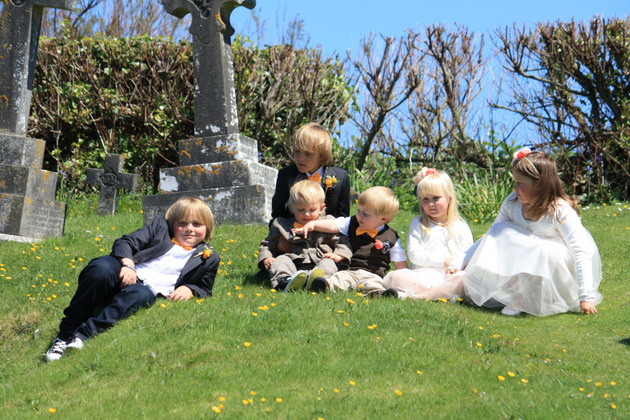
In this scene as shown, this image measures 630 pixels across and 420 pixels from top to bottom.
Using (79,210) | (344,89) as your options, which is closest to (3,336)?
(79,210)

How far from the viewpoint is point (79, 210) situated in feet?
36.9

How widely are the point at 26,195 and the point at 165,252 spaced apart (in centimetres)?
381

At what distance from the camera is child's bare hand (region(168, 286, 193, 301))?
521 cm

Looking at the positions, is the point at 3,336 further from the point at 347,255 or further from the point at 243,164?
the point at 243,164

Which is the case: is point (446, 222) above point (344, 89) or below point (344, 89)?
below

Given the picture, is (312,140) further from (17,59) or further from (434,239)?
(17,59)

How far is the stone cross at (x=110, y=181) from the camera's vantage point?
10797 mm

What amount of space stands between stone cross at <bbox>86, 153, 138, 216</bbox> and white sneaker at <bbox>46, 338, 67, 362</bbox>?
6.16 meters

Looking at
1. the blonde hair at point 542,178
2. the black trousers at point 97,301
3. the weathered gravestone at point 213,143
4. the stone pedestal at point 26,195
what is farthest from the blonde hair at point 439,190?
the stone pedestal at point 26,195

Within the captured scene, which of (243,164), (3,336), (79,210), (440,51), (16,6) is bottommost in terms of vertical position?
(3,336)

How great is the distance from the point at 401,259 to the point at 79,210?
23.2ft

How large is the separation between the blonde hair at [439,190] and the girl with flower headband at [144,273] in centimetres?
188

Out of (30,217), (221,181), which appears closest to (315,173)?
(221,181)

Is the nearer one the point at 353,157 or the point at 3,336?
the point at 3,336
